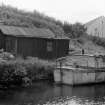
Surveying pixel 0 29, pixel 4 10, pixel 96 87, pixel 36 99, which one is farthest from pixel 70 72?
pixel 4 10

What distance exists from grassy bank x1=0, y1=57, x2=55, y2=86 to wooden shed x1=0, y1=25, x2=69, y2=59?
15.1ft

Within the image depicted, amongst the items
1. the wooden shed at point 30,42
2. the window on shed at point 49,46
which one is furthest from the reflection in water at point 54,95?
the window on shed at point 49,46

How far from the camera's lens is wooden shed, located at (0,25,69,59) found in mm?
34938

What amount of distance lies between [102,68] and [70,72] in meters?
5.27

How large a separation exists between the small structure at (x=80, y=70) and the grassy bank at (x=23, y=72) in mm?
1286

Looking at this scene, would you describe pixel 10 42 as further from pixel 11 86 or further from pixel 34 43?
pixel 11 86

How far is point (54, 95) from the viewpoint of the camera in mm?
24500

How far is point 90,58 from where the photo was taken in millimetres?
33312

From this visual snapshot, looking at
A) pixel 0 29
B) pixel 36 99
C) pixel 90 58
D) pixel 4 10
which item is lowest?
pixel 36 99

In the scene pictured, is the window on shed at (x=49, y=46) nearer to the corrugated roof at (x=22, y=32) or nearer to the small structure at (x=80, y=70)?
the corrugated roof at (x=22, y=32)

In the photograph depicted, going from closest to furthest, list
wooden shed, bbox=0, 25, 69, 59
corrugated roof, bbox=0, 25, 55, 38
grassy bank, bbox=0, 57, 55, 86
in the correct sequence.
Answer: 1. grassy bank, bbox=0, 57, 55, 86
2. corrugated roof, bbox=0, 25, 55, 38
3. wooden shed, bbox=0, 25, 69, 59

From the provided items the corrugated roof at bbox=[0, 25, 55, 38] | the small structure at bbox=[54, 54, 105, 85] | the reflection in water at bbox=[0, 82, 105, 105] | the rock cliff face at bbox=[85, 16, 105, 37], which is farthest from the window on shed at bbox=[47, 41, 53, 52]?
the rock cliff face at bbox=[85, 16, 105, 37]

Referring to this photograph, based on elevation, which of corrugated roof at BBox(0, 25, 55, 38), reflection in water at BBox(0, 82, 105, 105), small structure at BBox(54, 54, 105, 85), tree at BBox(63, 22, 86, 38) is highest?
tree at BBox(63, 22, 86, 38)

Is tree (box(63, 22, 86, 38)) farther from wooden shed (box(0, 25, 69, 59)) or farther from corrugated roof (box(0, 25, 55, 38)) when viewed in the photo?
corrugated roof (box(0, 25, 55, 38))
